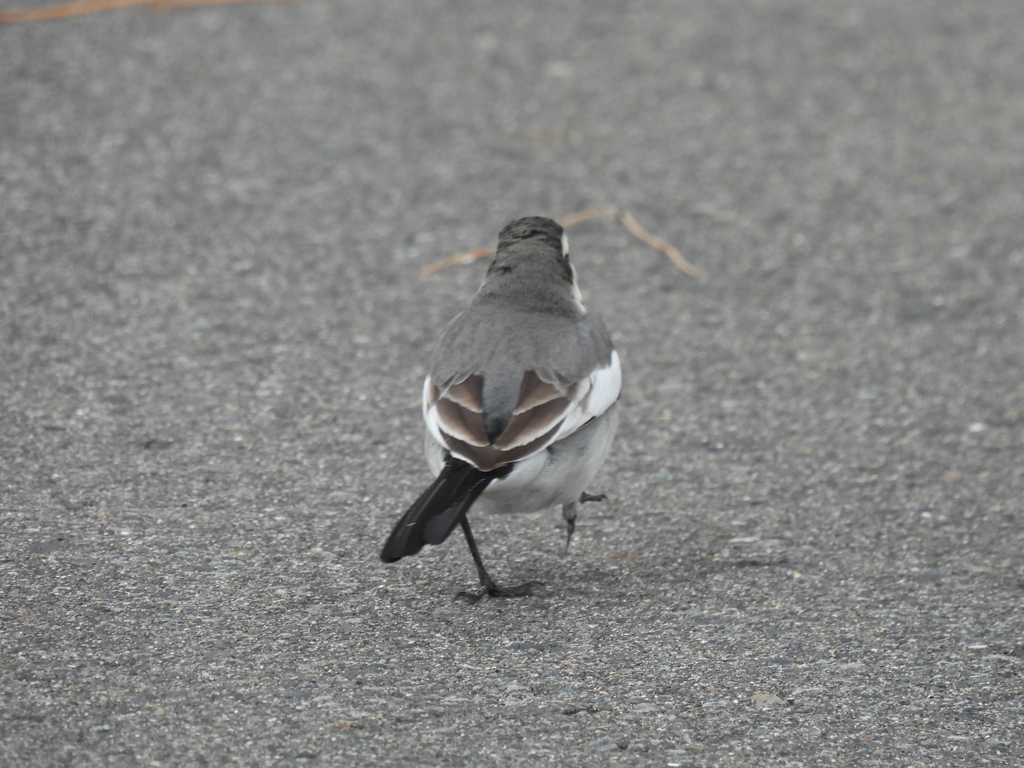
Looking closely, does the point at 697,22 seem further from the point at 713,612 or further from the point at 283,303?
the point at 713,612

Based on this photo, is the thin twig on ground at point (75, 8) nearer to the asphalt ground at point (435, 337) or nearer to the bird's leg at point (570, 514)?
the asphalt ground at point (435, 337)

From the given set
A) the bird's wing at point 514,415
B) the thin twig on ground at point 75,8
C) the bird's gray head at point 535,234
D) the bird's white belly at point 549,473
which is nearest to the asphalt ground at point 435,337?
the thin twig on ground at point 75,8

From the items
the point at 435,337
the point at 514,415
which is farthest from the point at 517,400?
the point at 435,337

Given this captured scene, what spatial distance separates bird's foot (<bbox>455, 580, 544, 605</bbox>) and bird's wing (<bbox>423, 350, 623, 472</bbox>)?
54 cm

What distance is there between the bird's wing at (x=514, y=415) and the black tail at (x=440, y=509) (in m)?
0.04

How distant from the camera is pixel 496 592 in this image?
13.9 ft

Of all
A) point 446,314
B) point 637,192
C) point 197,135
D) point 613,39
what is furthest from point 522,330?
point 613,39

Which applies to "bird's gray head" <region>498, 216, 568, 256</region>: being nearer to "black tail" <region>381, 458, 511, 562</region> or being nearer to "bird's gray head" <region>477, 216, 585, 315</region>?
"bird's gray head" <region>477, 216, 585, 315</region>

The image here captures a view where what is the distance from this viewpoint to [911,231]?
712 cm

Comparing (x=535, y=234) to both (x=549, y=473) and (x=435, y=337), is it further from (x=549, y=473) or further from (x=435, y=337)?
(x=435, y=337)

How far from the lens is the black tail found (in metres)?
3.67

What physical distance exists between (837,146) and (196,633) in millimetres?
5438

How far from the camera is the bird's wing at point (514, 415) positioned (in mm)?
3898

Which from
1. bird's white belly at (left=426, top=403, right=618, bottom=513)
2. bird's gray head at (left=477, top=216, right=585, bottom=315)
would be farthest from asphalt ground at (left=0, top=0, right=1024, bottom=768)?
bird's gray head at (left=477, top=216, right=585, bottom=315)
